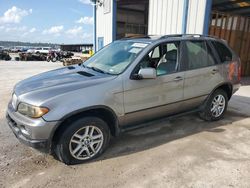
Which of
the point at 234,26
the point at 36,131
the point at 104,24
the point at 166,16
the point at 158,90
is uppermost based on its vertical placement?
the point at 166,16

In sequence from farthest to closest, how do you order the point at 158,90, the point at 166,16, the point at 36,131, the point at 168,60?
1. the point at 166,16
2. the point at 168,60
3. the point at 158,90
4. the point at 36,131

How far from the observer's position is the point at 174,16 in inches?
328

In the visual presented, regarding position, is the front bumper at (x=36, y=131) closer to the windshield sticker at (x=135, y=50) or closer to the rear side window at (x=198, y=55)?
the windshield sticker at (x=135, y=50)

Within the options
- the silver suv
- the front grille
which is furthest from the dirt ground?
the front grille

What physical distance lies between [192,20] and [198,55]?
404 cm

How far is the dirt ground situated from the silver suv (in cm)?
29

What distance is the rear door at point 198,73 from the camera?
13.3 feet

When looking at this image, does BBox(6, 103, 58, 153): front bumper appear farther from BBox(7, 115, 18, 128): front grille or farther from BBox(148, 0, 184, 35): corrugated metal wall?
BBox(148, 0, 184, 35): corrugated metal wall

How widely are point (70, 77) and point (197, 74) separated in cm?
231

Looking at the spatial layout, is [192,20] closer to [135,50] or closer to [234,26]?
[234,26]

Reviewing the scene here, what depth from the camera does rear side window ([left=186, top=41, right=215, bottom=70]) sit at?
13.4 feet

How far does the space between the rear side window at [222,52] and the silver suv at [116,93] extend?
0.02 meters

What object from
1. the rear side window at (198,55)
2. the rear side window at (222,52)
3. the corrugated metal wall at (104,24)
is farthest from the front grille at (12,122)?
the corrugated metal wall at (104,24)

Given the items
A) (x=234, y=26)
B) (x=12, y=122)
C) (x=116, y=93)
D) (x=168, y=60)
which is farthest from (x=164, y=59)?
(x=234, y=26)
